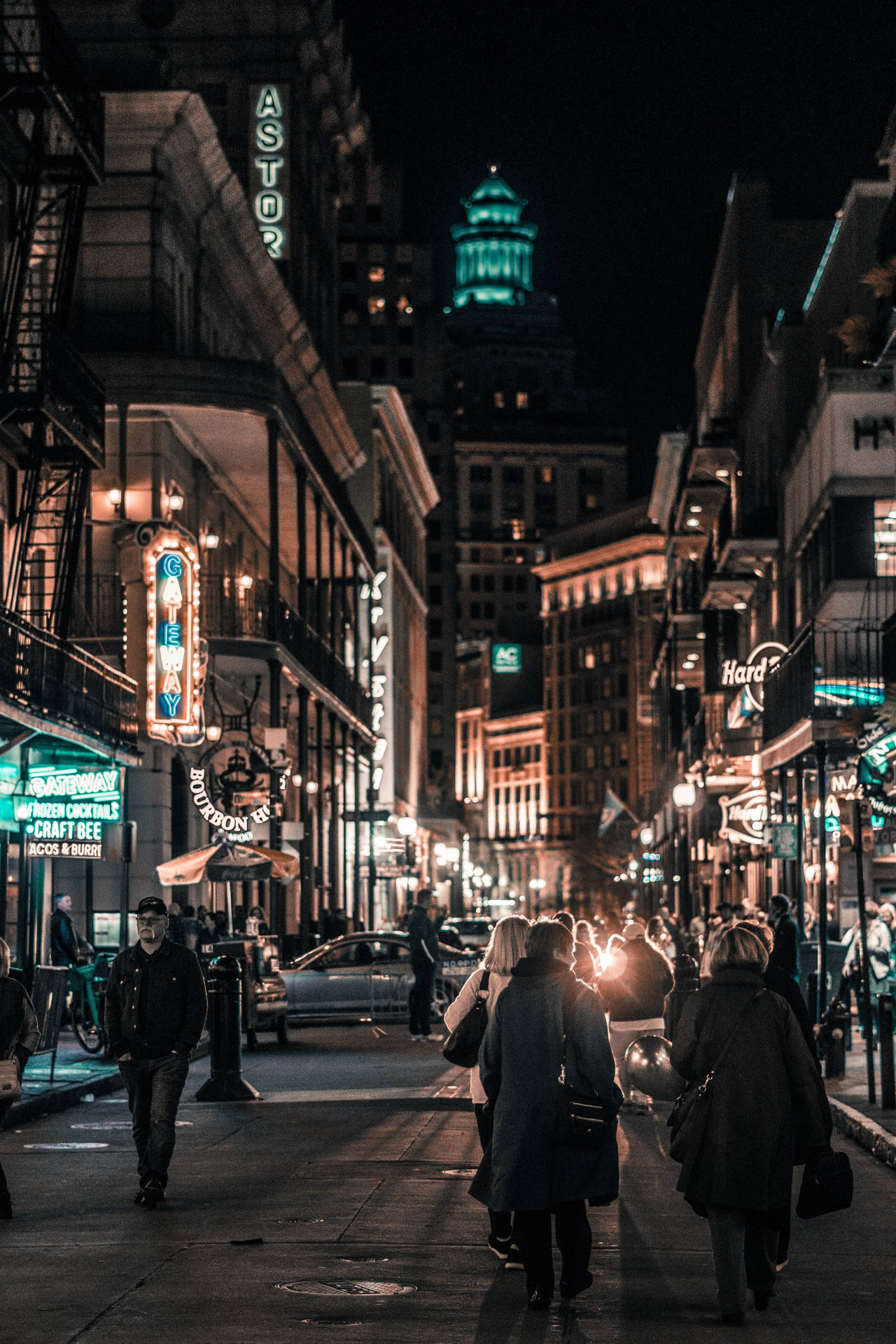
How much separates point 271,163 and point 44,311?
3182cm

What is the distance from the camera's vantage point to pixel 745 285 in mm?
54250

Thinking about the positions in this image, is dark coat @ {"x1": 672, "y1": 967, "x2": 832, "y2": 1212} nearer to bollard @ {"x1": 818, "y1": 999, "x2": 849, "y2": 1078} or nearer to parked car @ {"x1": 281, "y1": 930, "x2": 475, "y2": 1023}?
bollard @ {"x1": 818, "y1": 999, "x2": 849, "y2": 1078}

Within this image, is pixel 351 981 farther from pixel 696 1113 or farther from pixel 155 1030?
pixel 696 1113

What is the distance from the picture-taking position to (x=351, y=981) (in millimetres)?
Result: 31281

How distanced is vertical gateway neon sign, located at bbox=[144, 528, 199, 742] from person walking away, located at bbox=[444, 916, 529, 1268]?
22.9 meters

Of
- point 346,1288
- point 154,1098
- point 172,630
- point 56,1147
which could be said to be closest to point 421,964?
point 172,630

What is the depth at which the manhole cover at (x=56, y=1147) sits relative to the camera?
15852 mm

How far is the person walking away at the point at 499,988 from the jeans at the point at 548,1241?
2.62ft

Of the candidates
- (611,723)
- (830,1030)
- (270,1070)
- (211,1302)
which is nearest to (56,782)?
(270,1070)

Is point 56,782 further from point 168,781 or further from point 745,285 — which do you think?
point 745,285

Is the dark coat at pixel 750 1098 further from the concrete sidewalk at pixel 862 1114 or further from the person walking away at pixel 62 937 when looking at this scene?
the person walking away at pixel 62 937

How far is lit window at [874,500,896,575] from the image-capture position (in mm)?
33875

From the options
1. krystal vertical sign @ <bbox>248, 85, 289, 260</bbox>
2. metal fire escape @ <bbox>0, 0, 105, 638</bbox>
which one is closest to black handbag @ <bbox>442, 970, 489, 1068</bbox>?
metal fire escape @ <bbox>0, 0, 105, 638</bbox>

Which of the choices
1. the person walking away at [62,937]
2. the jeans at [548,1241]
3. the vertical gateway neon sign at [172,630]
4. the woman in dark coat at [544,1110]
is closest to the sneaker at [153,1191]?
the woman in dark coat at [544,1110]
